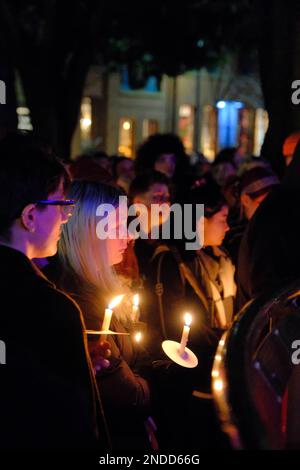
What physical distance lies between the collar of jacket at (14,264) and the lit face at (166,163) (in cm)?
633

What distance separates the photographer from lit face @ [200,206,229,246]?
16.8 ft

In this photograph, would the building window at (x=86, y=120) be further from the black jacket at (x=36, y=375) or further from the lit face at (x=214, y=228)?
the black jacket at (x=36, y=375)

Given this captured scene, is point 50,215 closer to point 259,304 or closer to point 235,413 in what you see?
point 259,304

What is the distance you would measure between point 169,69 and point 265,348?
1640 centimetres

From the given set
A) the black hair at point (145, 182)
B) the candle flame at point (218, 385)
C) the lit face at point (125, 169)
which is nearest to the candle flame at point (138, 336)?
the candle flame at point (218, 385)

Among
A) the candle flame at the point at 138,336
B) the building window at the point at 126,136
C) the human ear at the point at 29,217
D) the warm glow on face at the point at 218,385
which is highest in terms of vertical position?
the building window at the point at 126,136

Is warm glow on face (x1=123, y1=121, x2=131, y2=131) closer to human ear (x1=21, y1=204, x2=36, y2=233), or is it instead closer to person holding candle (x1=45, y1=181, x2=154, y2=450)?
person holding candle (x1=45, y1=181, x2=154, y2=450)

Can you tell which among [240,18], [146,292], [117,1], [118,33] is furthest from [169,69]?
[146,292]

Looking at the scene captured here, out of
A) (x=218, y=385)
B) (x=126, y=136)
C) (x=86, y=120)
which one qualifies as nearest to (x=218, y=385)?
(x=218, y=385)

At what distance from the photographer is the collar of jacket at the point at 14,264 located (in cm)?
222

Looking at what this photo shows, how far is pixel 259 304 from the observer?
88.0 inches

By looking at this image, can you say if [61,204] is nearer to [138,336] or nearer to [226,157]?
[138,336]

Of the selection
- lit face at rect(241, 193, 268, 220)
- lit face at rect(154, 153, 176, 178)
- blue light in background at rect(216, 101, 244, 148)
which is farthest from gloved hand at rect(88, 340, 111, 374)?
blue light in background at rect(216, 101, 244, 148)

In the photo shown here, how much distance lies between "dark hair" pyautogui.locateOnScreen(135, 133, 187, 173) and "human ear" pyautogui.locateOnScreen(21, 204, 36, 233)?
661cm
